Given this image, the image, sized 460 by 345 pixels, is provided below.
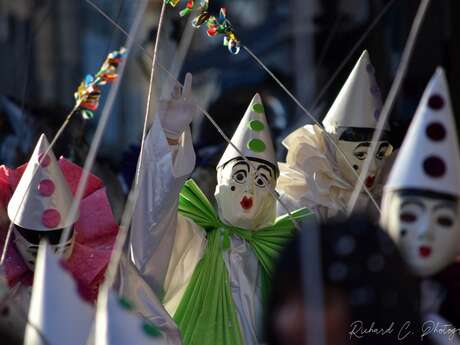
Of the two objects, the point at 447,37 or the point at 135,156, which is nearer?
the point at 135,156

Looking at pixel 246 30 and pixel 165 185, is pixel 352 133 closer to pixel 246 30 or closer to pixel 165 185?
pixel 165 185

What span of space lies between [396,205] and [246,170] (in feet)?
4.92

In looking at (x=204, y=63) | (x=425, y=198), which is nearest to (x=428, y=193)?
(x=425, y=198)

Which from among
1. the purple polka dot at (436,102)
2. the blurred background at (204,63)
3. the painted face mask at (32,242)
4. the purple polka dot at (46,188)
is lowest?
the purple polka dot at (436,102)

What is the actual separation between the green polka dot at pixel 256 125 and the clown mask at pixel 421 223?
1.65 metres

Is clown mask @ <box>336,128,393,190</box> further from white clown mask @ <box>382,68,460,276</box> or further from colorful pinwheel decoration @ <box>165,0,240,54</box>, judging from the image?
white clown mask @ <box>382,68,460,276</box>

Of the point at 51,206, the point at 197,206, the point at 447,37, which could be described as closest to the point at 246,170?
the point at 197,206

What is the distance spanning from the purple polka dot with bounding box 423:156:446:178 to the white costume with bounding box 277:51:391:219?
5.65ft

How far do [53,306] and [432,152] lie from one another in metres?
0.83

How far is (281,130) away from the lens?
7949mm

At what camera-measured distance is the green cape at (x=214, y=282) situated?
454 cm

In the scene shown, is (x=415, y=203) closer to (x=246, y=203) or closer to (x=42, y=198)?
(x=42, y=198)
